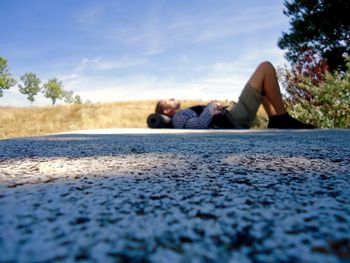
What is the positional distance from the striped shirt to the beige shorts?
40 centimetres

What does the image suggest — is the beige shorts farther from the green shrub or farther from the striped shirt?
the green shrub

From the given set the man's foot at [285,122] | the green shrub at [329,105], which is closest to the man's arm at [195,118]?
the man's foot at [285,122]

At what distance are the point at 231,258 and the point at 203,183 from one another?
1.16 ft

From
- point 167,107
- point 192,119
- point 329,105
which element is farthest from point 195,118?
point 329,105

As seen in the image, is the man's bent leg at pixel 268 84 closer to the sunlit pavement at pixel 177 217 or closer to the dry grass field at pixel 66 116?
the sunlit pavement at pixel 177 217

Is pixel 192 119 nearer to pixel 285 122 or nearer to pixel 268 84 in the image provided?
pixel 268 84

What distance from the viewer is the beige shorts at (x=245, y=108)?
16.8ft

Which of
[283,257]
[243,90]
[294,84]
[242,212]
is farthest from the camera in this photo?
[294,84]

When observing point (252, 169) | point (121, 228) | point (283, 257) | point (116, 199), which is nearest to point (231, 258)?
point (283, 257)

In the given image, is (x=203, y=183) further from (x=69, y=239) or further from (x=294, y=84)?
(x=294, y=84)

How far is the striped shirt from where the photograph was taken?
538 cm

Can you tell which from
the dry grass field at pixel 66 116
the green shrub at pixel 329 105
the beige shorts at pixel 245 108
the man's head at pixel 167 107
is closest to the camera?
the beige shorts at pixel 245 108

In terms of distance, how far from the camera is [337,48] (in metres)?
7.94

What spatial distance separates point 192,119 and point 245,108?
3.30ft
